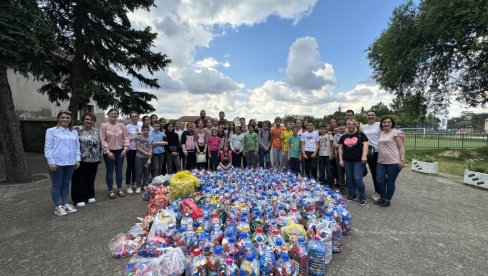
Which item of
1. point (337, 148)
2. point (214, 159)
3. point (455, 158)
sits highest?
point (337, 148)

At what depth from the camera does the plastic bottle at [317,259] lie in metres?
2.86

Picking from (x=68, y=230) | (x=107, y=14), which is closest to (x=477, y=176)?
(x=68, y=230)

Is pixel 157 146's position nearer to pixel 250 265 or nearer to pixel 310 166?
pixel 310 166

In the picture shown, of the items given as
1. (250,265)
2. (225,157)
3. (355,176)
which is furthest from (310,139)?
(250,265)

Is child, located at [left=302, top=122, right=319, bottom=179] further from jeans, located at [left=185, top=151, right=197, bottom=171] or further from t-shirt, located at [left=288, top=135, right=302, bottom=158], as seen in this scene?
jeans, located at [left=185, top=151, right=197, bottom=171]

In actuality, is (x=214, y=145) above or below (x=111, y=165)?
above

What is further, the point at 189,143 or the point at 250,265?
the point at 189,143

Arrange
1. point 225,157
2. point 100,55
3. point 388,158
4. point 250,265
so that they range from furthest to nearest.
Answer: point 100,55 < point 225,157 < point 388,158 < point 250,265

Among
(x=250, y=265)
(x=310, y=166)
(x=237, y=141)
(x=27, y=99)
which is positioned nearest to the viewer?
(x=250, y=265)

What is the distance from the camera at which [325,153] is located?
6.45 metres

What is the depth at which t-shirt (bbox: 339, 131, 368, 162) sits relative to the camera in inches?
208

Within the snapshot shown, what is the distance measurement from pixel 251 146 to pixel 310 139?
6.40 feet

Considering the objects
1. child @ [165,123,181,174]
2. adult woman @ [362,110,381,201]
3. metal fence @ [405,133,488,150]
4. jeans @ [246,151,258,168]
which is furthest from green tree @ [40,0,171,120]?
metal fence @ [405,133,488,150]

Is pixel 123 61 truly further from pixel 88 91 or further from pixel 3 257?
pixel 3 257
